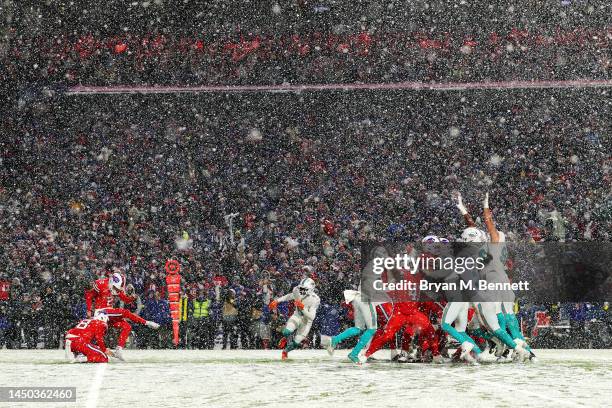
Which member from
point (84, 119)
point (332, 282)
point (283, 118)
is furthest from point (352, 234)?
point (84, 119)

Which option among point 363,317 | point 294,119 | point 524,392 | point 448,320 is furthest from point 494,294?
point 294,119

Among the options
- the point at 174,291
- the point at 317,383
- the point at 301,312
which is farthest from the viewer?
the point at 174,291

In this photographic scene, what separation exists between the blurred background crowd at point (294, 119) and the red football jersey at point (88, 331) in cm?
1422

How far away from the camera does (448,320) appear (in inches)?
502

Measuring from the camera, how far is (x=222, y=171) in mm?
33062

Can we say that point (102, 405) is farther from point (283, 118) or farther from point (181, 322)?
point (283, 118)

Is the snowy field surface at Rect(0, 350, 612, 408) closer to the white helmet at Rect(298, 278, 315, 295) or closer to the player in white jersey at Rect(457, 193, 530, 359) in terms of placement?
the player in white jersey at Rect(457, 193, 530, 359)

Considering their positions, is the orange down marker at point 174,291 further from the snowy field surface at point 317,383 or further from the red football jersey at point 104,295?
the snowy field surface at point 317,383

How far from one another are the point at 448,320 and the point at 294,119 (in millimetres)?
23413

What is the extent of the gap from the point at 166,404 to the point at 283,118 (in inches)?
1113

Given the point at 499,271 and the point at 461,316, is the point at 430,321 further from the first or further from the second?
the point at 499,271

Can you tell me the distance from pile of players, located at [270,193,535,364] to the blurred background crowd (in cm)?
1401

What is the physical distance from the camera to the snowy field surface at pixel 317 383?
7.86m

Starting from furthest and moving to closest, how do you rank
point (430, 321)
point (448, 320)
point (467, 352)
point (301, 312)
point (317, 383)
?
point (301, 312), point (430, 321), point (448, 320), point (467, 352), point (317, 383)
